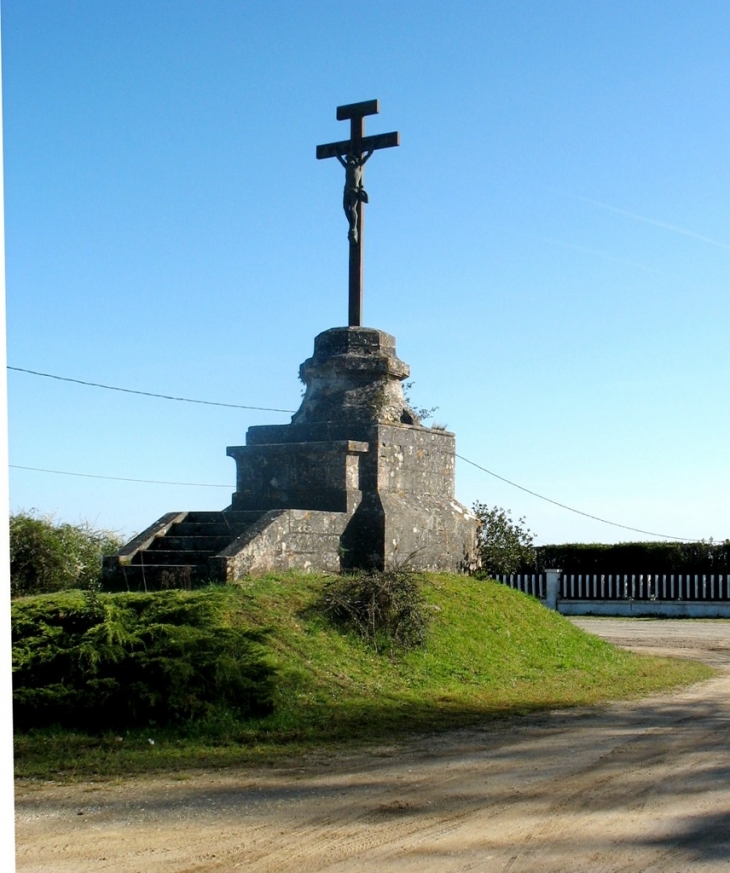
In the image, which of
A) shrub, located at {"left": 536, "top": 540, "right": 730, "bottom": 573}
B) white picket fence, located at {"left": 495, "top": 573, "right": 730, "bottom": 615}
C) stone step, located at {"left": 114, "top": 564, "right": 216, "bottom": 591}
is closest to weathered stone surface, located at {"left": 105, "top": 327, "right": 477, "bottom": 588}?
stone step, located at {"left": 114, "top": 564, "right": 216, "bottom": 591}

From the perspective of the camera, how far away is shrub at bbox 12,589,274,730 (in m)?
8.12

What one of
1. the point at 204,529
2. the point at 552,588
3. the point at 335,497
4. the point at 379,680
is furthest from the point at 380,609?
the point at 552,588

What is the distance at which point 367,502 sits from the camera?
513 inches

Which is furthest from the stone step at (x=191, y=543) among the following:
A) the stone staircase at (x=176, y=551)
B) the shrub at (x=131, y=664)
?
the shrub at (x=131, y=664)

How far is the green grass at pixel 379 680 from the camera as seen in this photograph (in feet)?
24.6

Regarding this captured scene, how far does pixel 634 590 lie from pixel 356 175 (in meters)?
17.3

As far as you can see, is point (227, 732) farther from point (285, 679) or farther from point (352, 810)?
point (352, 810)

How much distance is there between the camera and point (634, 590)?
1089 inches

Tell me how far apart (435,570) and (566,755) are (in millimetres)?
6520

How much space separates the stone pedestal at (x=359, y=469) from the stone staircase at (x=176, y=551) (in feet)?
2.54

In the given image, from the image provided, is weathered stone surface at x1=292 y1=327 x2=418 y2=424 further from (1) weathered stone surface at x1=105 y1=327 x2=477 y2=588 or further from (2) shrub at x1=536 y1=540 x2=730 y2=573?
(2) shrub at x1=536 y1=540 x2=730 y2=573

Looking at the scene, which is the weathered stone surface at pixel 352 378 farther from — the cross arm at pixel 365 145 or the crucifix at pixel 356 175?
the cross arm at pixel 365 145

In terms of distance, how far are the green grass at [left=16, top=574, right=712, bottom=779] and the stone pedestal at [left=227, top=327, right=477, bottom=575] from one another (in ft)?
2.12

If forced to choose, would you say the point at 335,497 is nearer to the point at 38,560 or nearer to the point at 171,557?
the point at 171,557
